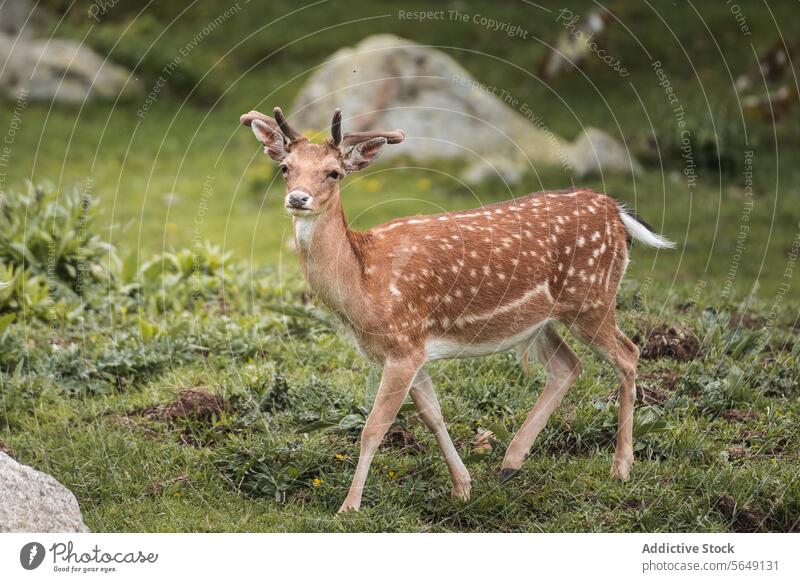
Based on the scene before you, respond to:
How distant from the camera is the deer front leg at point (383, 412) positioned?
7617mm

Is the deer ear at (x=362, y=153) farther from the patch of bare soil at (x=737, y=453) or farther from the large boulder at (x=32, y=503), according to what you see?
the patch of bare soil at (x=737, y=453)

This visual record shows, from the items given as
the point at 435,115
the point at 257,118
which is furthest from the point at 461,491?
the point at 435,115

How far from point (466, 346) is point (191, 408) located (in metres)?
2.61

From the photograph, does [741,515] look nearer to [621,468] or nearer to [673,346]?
[621,468]

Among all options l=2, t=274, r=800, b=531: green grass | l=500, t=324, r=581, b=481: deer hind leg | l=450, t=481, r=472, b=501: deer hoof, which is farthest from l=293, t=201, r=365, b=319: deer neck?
l=500, t=324, r=581, b=481: deer hind leg

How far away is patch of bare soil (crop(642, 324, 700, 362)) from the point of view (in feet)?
32.3

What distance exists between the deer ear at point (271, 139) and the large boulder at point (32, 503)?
2666 mm

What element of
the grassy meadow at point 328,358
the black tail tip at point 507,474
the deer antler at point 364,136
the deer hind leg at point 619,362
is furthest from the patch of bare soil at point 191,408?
the deer hind leg at point 619,362

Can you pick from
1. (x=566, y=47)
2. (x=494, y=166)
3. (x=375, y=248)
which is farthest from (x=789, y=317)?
(x=566, y=47)

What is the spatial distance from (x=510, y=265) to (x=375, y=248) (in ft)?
3.38

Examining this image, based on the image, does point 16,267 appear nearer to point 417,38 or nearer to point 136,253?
point 136,253

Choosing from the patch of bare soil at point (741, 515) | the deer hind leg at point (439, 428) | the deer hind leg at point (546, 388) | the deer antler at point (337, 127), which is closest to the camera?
the deer antler at point (337, 127)

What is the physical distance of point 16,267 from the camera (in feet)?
39.2

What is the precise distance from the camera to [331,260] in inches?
299
